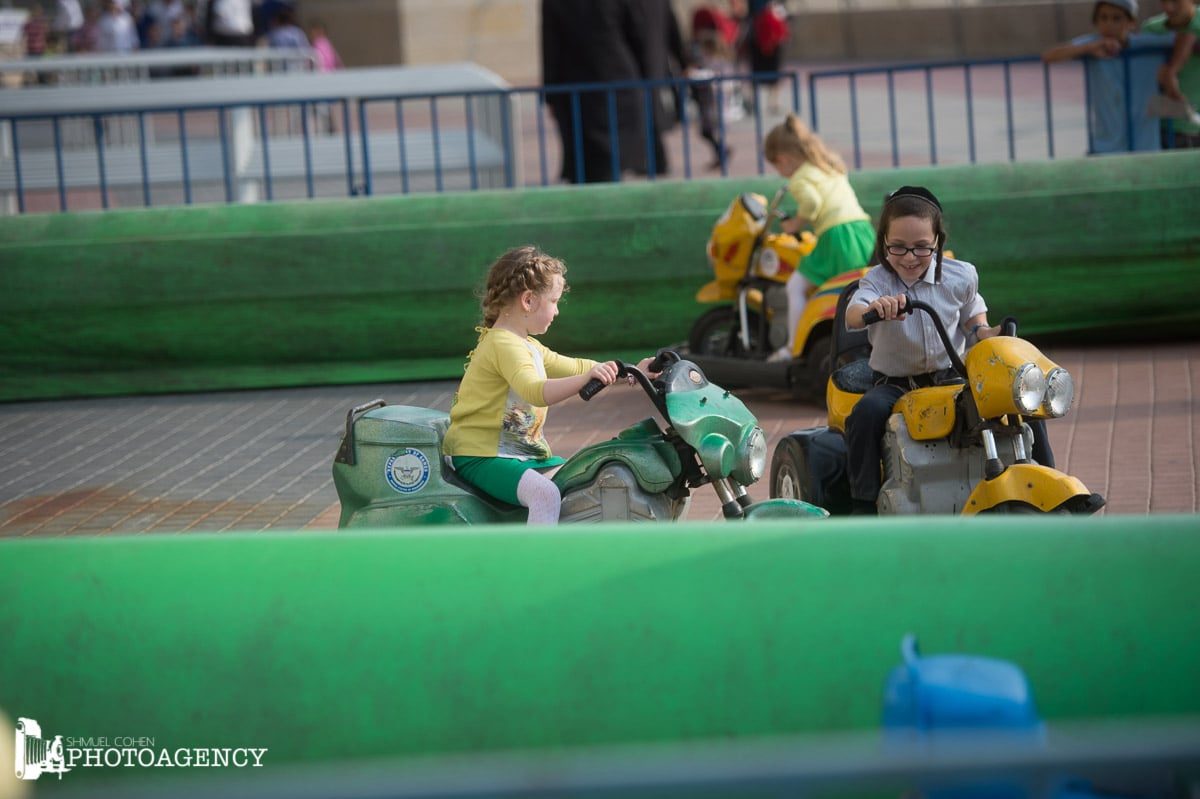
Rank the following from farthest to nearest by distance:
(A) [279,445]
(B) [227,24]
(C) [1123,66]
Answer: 1. (B) [227,24]
2. (C) [1123,66]
3. (A) [279,445]

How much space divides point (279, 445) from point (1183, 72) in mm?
5806

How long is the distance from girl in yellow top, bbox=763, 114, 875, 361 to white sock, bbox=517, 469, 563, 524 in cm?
311

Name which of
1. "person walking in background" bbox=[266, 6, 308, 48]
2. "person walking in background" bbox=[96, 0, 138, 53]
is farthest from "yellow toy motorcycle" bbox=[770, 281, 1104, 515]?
"person walking in background" bbox=[96, 0, 138, 53]

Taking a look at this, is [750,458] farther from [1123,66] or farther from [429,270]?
[1123,66]

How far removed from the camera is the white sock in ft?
15.3

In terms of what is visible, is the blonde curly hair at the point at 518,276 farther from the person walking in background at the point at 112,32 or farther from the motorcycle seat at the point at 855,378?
the person walking in background at the point at 112,32

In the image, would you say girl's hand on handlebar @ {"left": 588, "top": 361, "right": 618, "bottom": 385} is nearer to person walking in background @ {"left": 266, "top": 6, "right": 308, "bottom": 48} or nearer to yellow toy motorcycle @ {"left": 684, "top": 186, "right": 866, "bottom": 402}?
yellow toy motorcycle @ {"left": 684, "top": 186, "right": 866, "bottom": 402}

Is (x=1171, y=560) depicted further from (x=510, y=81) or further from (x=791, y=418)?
(x=510, y=81)

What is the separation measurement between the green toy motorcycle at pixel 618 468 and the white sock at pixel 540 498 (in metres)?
0.04

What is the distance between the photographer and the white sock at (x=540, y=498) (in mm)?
4672

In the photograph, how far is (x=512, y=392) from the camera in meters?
4.87

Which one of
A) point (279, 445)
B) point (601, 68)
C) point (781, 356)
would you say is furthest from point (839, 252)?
point (601, 68)

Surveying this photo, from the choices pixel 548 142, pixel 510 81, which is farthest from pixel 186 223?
pixel 510 81

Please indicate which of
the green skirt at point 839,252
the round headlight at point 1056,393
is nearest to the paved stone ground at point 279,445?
the green skirt at point 839,252
